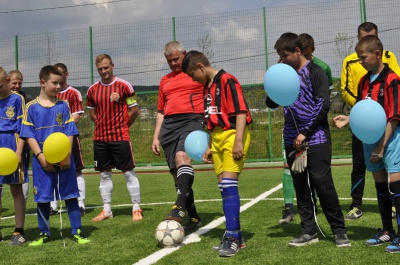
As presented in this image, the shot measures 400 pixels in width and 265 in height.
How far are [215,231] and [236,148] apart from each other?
5.08ft

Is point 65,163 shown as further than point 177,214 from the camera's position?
Yes

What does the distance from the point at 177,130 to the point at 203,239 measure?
1.52 m

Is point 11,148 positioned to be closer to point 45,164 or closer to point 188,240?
point 45,164

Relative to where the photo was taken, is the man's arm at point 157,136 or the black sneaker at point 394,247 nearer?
the black sneaker at point 394,247

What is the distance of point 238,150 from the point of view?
5195mm

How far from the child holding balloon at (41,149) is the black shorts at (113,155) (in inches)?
73.6

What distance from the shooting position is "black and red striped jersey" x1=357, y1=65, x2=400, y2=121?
494cm

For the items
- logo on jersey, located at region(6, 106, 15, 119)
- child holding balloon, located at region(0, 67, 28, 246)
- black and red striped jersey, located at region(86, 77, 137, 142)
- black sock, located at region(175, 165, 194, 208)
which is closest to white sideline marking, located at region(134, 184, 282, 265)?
black sock, located at region(175, 165, 194, 208)

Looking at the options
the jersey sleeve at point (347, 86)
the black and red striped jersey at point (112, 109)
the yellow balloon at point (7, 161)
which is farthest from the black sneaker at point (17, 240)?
the jersey sleeve at point (347, 86)

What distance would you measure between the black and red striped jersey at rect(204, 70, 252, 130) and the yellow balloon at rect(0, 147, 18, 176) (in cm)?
217

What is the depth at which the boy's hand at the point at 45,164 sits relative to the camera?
5938 mm

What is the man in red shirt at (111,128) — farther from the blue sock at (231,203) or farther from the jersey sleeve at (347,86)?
the jersey sleeve at (347,86)

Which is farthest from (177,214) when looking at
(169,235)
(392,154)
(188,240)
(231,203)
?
(392,154)

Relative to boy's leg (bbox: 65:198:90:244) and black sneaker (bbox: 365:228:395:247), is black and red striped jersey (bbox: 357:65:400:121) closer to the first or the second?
black sneaker (bbox: 365:228:395:247)
